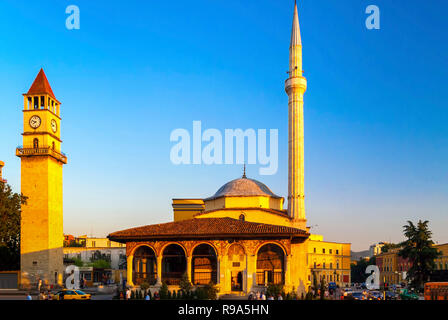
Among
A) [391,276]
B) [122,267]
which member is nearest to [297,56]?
[122,267]

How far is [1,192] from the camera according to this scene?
4131 centimetres

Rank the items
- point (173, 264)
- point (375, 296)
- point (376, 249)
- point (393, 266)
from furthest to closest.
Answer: point (376, 249) → point (393, 266) → point (173, 264) → point (375, 296)

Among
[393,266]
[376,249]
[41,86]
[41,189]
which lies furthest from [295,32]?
[376,249]

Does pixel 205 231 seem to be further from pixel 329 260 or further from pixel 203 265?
pixel 329 260

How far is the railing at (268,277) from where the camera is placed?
3519 centimetres

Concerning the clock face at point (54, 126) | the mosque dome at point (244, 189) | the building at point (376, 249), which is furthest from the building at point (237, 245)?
the building at point (376, 249)

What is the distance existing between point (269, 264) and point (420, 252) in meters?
16.0

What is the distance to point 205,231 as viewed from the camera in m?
34.0

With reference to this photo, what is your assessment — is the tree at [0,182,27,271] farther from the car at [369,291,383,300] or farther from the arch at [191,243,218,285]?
the car at [369,291,383,300]

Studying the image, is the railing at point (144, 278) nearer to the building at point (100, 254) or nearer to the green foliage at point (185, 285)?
the green foliage at point (185, 285)

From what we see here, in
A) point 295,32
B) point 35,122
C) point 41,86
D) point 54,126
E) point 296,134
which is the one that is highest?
point 295,32

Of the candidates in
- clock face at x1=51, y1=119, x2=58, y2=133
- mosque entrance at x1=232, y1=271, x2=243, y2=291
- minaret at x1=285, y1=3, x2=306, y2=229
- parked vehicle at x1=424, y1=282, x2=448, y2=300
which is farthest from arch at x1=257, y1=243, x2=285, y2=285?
clock face at x1=51, y1=119, x2=58, y2=133

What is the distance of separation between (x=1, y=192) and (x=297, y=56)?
28.7 m

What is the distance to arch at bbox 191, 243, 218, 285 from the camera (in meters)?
36.2
